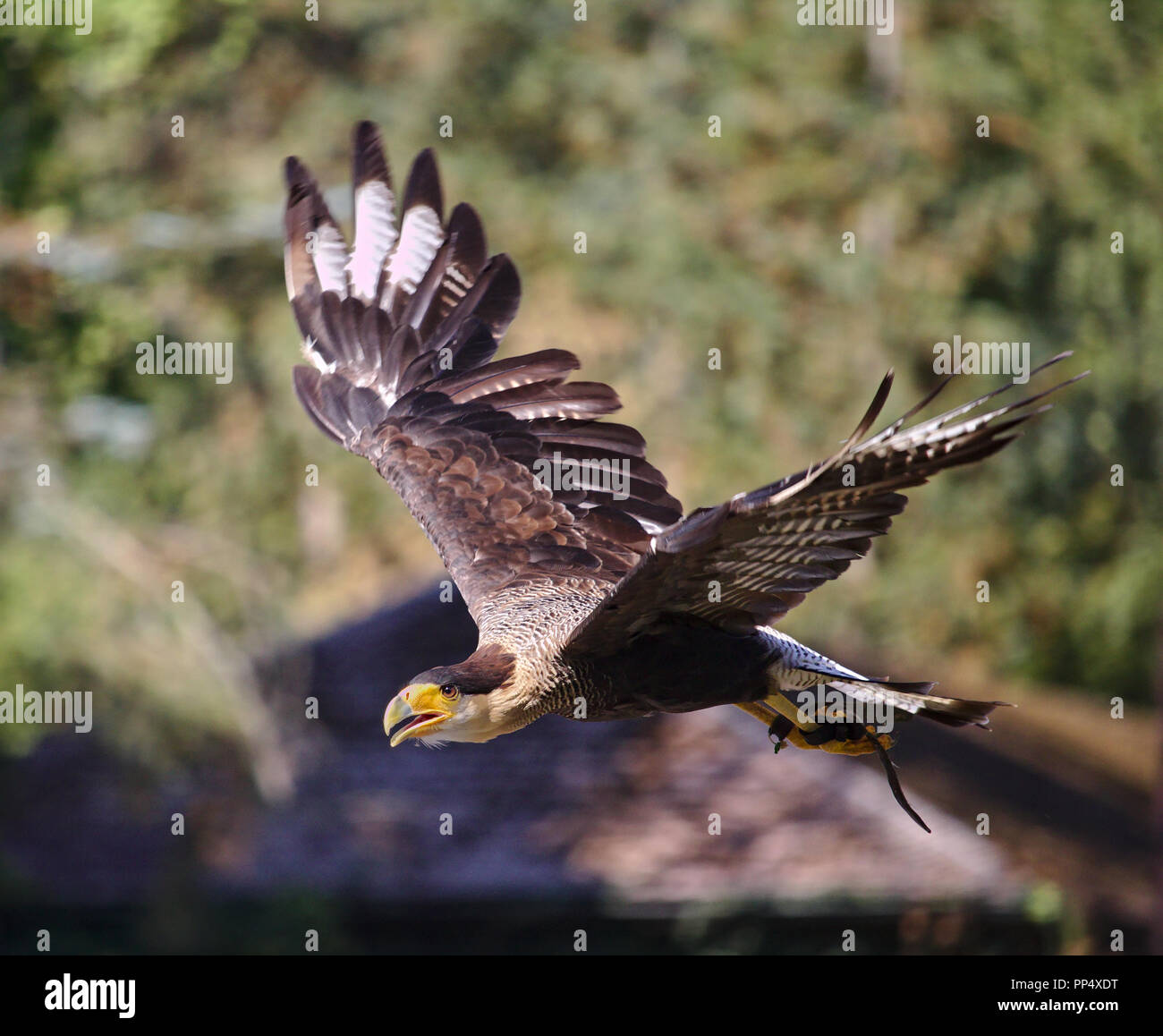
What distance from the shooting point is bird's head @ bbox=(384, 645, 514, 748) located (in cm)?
485

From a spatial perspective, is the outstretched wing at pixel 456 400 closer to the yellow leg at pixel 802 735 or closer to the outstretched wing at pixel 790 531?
the yellow leg at pixel 802 735

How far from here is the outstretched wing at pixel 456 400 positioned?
6348 mm

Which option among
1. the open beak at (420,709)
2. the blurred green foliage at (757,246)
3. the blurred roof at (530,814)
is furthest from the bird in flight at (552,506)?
the blurred green foliage at (757,246)

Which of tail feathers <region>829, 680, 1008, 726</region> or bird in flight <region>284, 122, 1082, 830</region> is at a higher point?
bird in flight <region>284, 122, 1082, 830</region>

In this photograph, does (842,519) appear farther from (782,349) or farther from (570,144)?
(570,144)

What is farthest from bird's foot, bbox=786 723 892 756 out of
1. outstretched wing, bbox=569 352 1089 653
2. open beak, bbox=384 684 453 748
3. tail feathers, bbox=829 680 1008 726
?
open beak, bbox=384 684 453 748

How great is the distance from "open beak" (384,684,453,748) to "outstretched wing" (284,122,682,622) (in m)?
1.03

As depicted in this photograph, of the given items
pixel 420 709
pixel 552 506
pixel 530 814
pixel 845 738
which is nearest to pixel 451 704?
pixel 420 709

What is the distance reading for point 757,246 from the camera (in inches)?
1002

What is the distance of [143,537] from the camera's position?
17109 mm

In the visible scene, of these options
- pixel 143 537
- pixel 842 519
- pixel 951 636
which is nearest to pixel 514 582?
pixel 842 519

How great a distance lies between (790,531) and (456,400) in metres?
2.59

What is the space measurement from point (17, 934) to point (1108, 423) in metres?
16.2

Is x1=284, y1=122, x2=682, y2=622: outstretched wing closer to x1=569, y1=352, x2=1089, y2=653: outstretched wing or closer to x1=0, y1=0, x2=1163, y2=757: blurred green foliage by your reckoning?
x1=569, y1=352, x2=1089, y2=653: outstretched wing
